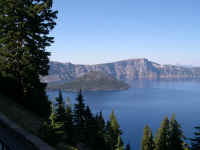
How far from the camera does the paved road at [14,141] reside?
3.93 m

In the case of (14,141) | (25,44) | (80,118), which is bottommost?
(80,118)

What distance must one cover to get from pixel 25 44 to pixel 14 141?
17.0m

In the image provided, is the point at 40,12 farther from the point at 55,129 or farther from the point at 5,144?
the point at 5,144

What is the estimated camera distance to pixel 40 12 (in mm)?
19078

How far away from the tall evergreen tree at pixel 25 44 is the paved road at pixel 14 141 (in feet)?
50.4

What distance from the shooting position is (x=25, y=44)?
63.1ft

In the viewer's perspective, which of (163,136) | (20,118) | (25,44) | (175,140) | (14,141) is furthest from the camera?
(163,136)

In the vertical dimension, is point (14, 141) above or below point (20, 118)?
above

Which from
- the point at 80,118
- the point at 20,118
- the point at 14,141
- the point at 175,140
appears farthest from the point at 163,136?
the point at 14,141

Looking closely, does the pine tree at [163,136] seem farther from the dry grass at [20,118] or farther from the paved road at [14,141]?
the paved road at [14,141]

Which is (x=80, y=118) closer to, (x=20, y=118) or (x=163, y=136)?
(x=163, y=136)

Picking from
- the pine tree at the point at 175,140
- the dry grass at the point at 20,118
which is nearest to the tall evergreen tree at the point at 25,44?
the dry grass at the point at 20,118

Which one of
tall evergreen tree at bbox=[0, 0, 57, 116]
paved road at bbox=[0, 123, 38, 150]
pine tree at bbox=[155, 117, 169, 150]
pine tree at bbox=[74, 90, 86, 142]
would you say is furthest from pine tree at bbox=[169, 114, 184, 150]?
paved road at bbox=[0, 123, 38, 150]

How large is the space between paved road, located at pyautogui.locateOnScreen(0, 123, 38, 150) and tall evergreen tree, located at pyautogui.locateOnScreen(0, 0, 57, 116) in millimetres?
15366
